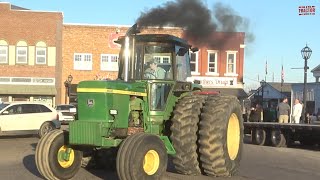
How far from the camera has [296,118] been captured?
2227 cm

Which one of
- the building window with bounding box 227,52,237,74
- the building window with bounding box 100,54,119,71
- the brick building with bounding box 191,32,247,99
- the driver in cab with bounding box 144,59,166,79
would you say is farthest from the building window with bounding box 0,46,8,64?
the driver in cab with bounding box 144,59,166,79

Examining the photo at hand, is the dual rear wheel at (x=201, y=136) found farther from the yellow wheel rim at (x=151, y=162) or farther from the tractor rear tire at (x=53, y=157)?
the tractor rear tire at (x=53, y=157)

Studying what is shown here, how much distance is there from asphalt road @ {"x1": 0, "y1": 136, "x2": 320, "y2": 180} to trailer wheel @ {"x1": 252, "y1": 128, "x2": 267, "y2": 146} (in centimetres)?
A: 206

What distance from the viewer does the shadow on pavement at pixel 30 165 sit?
10.4 metres

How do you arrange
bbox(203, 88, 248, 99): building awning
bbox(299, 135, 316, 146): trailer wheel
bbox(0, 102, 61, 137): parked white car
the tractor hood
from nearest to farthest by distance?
the tractor hood
bbox(299, 135, 316, 146): trailer wheel
bbox(0, 102, 61, 137): parked white car
bbox(203, 88, 248, 99): building awning

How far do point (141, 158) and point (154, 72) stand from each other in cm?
213

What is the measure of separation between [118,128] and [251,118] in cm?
1812

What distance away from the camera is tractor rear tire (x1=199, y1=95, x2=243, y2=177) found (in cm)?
966

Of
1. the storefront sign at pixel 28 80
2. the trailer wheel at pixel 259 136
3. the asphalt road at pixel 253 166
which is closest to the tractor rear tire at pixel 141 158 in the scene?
the asphalt road at pixel 253 166

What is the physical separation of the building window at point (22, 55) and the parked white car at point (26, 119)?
16.9 meters

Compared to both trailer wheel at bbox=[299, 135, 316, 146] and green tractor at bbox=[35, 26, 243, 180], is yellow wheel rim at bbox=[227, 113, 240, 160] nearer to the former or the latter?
green tractor at bbox=[35, 26, 243, 180]

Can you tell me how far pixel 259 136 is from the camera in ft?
64.3

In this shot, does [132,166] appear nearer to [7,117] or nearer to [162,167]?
[162,167]

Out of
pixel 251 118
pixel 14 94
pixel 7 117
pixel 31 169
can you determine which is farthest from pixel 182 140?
pixel 14 94
